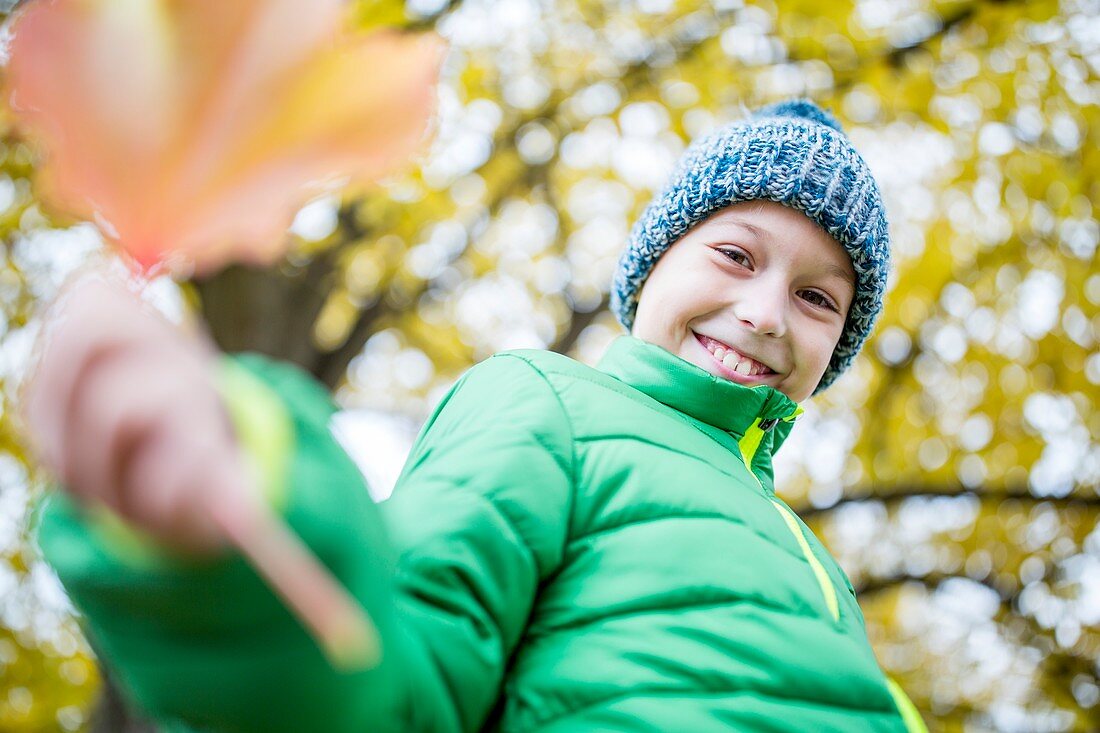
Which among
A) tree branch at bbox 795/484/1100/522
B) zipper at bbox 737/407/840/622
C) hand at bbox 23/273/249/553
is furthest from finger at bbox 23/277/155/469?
tree branch at bbox 795/484/1100/522

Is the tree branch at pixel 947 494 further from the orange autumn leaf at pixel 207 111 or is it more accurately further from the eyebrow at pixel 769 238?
the orange autumn leaf at pixel 207 111

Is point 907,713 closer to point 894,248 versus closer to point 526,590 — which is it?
point 526,590

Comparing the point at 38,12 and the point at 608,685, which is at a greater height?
the point at 38,12

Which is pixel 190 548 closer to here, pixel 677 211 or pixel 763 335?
pixel 763 335

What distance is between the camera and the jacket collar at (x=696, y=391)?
1179 millimetres

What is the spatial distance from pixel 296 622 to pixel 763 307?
0.80 m

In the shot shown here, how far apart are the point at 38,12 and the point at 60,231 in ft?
12.0

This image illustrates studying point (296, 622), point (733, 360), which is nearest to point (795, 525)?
point (733, 360)

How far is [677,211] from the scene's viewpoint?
4.53 feet

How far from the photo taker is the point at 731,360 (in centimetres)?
124

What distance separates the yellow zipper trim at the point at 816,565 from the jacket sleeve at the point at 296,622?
36cm

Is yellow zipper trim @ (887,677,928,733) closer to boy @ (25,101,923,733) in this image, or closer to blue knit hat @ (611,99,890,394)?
boy @ (25,101,923,733)

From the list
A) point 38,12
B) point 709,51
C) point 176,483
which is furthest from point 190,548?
point 709,51

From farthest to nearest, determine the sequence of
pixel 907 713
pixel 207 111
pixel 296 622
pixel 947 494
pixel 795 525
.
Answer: pixel 947 494 → pixel 795 525 → pixel 907 713 → pixel 296 622 → pixel 207 111
